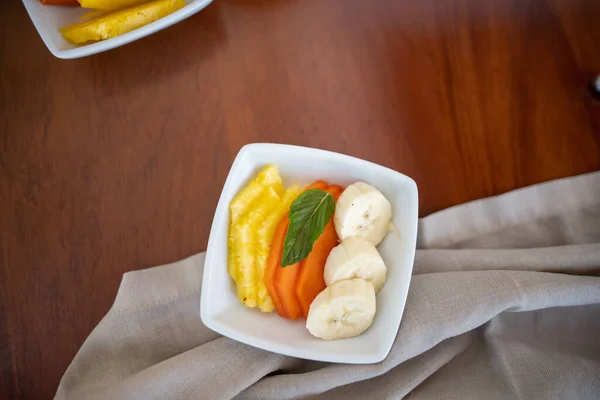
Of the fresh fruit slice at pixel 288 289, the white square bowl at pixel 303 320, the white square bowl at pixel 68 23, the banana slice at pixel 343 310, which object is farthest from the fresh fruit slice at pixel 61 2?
the banana slice at pixel 343 310

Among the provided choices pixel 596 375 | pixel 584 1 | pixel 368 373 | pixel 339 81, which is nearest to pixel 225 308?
pixel 368 373

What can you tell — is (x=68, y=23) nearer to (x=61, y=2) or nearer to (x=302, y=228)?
(x=61, y=2)

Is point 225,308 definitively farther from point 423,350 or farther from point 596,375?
point 596,375

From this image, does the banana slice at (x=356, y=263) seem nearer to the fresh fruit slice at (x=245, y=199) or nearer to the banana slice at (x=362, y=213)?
the banana slice at (x=362, y=213)

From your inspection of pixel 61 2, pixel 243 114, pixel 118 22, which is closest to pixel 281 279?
pixel 243 114

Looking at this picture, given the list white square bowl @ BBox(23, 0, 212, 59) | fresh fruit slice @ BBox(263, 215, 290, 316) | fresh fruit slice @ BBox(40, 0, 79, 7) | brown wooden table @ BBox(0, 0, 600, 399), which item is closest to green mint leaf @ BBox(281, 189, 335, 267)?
fresh fruit slice @ BBox(263, 215, 290, 316)
